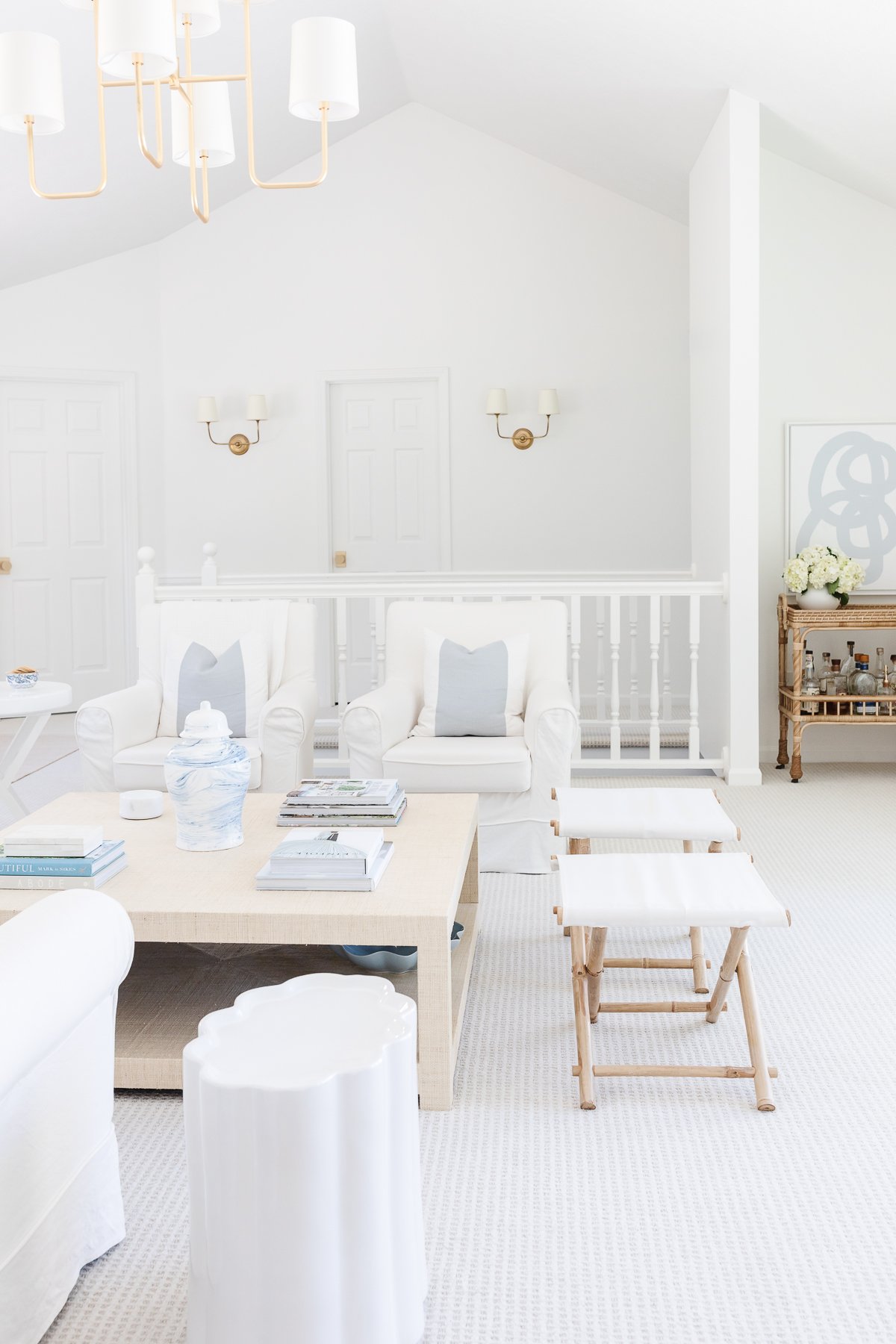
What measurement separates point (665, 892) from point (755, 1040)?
1.06ft

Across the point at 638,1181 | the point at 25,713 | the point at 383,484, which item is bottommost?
the point at 638,1181

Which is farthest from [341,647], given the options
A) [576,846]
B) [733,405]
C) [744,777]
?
[576,846]

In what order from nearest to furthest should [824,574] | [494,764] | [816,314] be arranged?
[494,764], [824,574], [816,314]

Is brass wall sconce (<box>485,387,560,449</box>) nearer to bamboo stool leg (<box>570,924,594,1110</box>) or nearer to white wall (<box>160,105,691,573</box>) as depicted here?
white wall (<box>160,105,691,573</box>)

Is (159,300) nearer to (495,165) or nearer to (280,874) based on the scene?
(495,165)

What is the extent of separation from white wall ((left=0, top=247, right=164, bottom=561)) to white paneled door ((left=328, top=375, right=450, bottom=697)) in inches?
42.3

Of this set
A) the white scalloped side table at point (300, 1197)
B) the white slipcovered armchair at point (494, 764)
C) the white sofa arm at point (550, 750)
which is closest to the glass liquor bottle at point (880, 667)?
the white slipcovered armchair at point (494, 764)

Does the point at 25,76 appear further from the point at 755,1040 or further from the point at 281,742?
the point at 755,1040

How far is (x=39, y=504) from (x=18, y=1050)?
5.99m

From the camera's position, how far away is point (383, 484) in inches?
268

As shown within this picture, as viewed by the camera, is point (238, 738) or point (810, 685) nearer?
point (238, 738)

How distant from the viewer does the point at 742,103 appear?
177 inches

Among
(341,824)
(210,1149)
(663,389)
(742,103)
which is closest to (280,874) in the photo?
(341,824)

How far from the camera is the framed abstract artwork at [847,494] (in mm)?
5082
